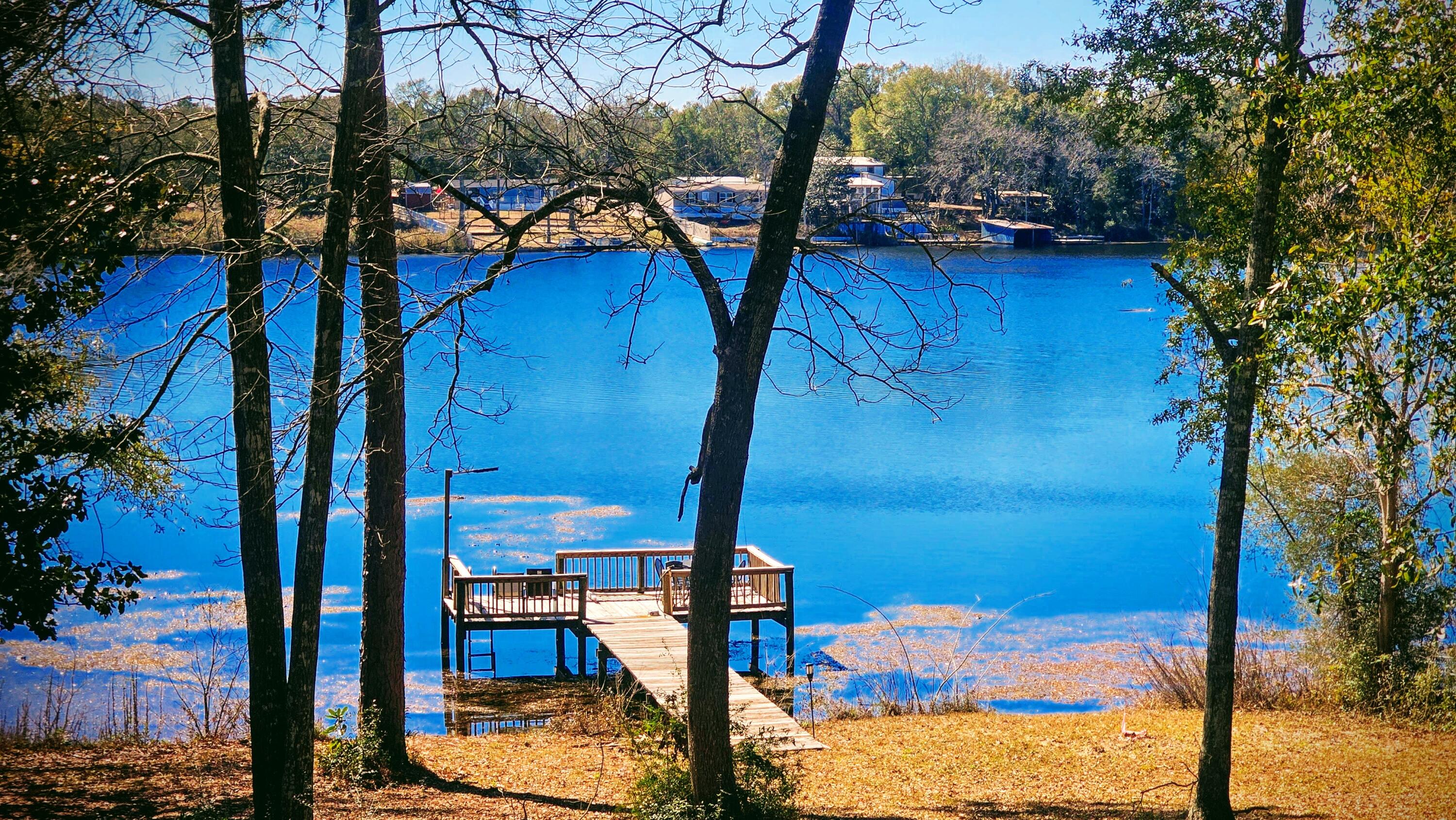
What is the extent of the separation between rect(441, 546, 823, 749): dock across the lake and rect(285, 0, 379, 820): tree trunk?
7.34m

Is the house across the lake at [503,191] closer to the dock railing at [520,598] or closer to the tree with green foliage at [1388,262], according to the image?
the tree with green foliage at [1388,262]

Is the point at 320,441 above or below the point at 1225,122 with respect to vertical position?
below

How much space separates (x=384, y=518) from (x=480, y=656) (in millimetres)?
9663

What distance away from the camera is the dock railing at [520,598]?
16.3 m

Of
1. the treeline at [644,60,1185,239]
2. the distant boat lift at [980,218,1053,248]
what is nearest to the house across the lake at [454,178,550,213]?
the treeline at [644,60,1185,239]

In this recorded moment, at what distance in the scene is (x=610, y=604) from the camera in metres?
17.3

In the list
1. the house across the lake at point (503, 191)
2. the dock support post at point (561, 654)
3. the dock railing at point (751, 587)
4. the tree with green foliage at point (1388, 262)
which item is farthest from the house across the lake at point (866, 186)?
the dock support post at point (561, 654)

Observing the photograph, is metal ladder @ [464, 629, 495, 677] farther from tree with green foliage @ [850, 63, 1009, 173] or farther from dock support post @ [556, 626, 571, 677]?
tree with green foliage @ [850, 63, 1009, 173]

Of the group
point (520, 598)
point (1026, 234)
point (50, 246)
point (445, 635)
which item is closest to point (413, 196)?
point (50, 246)

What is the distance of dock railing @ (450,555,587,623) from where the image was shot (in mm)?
16328

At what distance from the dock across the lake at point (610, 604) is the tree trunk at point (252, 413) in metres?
7.32

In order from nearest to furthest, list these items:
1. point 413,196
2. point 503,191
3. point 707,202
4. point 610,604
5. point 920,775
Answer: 1. point 503,191
2. point 707,202
3. point 920,775
4. point 413,196
5. point 610,604

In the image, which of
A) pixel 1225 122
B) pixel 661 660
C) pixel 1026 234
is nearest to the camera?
pixel 1225 122

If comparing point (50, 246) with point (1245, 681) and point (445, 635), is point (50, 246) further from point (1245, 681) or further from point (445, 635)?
point (1245, 681)
